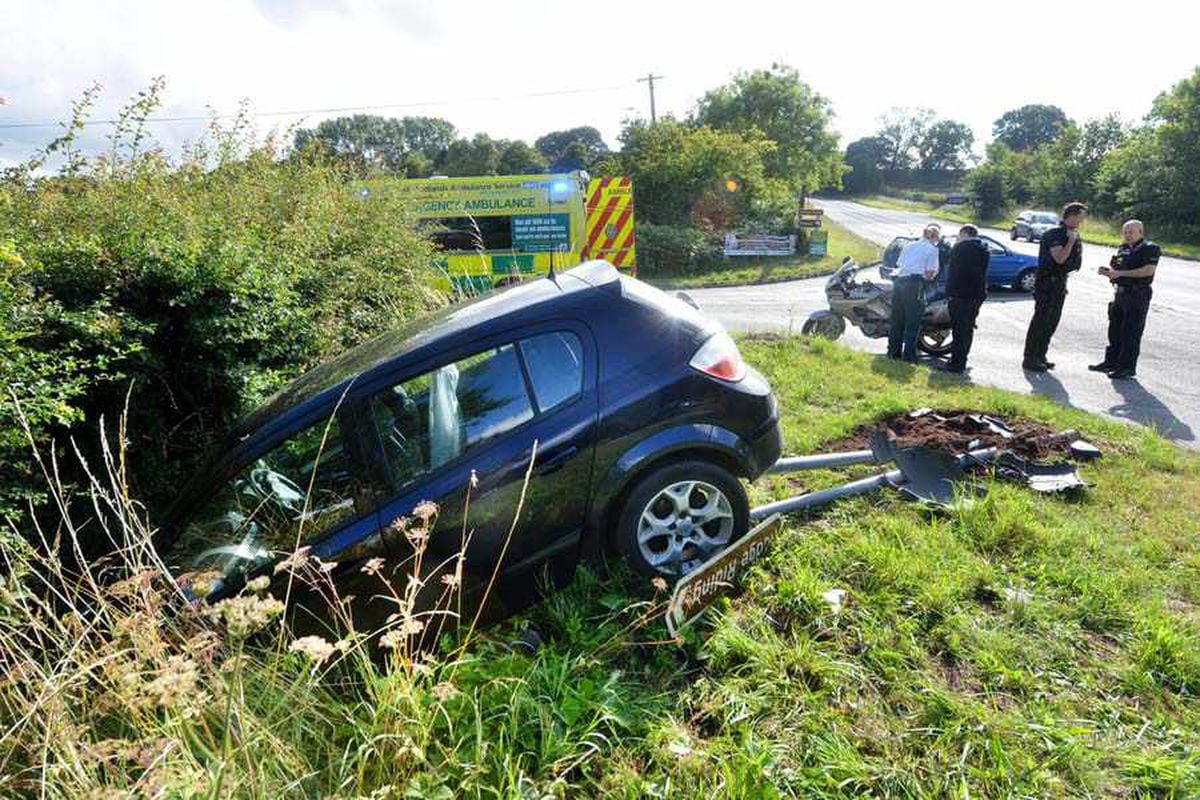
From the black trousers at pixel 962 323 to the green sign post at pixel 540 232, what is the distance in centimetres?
677

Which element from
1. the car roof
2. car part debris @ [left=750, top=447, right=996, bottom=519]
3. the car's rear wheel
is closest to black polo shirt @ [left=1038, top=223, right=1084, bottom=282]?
car part debris @ [left=750, top=447, right=996, bottom=519]

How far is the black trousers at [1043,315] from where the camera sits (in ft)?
22.4

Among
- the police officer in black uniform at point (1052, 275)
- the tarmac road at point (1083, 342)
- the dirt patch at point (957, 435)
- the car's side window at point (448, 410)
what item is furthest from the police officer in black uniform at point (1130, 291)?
the car's side window at point (448, 410)

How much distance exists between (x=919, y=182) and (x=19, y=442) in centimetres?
10496

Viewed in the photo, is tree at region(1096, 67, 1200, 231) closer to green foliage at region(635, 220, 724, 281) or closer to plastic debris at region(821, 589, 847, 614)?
green foliage at region(635, 220, 724, 281)

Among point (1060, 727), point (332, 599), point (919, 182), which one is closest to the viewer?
point (1060, 727)

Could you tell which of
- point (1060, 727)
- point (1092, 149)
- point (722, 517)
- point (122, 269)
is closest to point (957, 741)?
point (1060, 727)

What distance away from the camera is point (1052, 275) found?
6.80m

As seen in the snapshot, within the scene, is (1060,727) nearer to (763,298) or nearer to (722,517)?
(722,517)

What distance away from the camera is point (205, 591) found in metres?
1.68

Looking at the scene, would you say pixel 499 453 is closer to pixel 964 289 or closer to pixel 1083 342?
pixel 964 289

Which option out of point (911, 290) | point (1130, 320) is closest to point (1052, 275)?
point (1130, 320)

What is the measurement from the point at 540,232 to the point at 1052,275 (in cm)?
795

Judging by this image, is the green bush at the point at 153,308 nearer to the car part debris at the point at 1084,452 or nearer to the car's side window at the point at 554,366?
the car's side window at the point at 554,366
